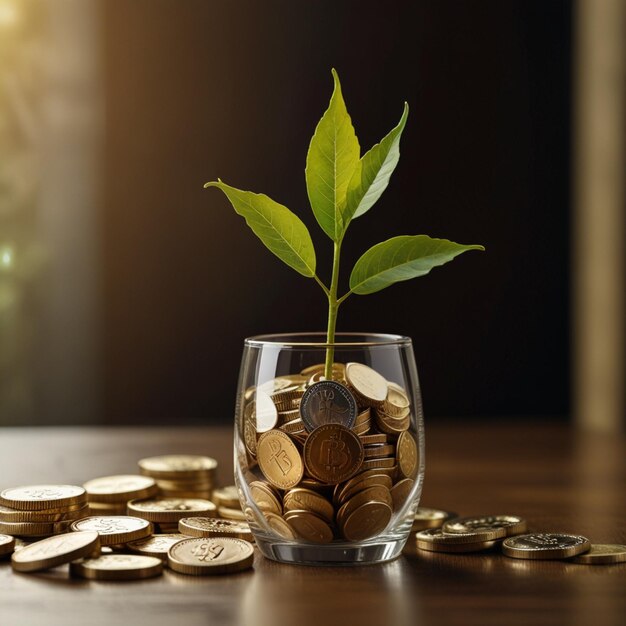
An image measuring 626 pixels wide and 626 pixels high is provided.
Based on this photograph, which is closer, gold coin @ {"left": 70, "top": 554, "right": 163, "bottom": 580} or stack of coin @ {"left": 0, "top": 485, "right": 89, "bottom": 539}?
gold coin @ {"left": 70, "top": 554, "right": 163, "bottom": 580}

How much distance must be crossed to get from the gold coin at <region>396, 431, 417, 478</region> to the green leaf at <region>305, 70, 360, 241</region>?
0.19m

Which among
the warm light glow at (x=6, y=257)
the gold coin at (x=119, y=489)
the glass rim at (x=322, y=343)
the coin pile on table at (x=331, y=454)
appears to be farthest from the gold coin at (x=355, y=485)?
the warm light glow at (x=6, y=257)

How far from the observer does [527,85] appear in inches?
131

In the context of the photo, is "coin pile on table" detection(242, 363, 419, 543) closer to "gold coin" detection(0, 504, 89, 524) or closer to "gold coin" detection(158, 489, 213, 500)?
"gold coin" detection(0, 504, 89, 524)

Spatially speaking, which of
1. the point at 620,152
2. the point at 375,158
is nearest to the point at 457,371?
the point at 620,152

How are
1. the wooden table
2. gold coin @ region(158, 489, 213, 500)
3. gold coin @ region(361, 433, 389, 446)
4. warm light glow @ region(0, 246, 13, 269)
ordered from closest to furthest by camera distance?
the wooden table
gold coin @ region(361, 433, 389, 446)
gold coin @ region(158, 489, 213, 500)
warm light glow @ region(0, 246, 13, 269)

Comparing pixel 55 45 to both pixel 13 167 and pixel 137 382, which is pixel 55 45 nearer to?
pixel 13 167

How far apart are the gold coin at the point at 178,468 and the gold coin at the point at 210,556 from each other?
1.05ft

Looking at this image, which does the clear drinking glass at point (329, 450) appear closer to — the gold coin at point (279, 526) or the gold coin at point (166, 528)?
the gold coin at point (279, 526)

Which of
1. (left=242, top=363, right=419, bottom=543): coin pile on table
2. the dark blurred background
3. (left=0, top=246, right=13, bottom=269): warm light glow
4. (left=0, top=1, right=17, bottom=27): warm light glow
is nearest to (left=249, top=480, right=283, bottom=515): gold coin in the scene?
(left=242, top=363, right=419, bottom=543): coin pile on table

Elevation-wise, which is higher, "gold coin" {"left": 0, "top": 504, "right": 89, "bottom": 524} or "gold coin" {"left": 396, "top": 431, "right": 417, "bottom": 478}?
"gold coin" {"left": 396, "top": 431, "right": 417, "bottom": 478}

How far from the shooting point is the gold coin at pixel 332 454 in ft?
2.52

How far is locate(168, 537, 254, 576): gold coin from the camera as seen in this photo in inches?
31.0

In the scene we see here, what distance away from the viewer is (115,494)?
104cm
